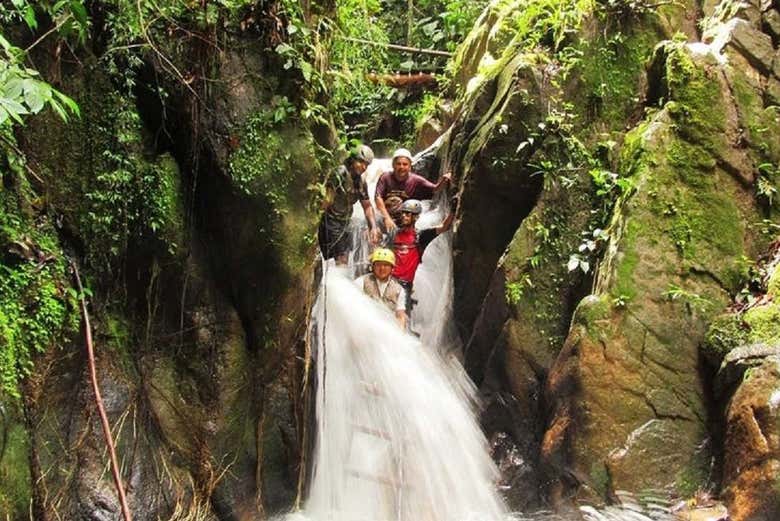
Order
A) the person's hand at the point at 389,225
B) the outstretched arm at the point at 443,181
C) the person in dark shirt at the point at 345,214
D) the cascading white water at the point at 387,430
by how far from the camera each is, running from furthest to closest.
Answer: the outstretched arm at the point at 443,181 → the person's hand at the point at 389,225 → the person in dark shirt at the point at 345,214 → the cascading white water at the point at 387,430

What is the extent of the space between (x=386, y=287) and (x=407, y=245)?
1.03 metres

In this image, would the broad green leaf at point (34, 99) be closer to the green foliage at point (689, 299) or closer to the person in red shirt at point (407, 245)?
the green foliage at point (689, 299)

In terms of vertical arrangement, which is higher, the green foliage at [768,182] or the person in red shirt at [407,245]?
the green foliage at [768,182]

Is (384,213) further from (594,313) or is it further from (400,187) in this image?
(594,313)

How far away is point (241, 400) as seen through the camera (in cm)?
538

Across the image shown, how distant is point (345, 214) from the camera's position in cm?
861

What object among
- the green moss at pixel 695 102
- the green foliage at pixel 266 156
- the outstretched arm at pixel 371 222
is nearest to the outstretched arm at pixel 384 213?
the outstretched arm at pixel 371 222

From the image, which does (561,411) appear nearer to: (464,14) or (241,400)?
(241,400)

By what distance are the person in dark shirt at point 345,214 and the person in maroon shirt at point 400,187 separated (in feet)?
0.86

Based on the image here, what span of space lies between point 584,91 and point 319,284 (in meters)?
3.78

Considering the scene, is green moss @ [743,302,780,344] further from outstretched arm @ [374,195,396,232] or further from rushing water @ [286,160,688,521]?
outstretched arm @ [374,195,396,232]

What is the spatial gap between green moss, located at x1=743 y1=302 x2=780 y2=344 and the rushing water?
1.68 metres

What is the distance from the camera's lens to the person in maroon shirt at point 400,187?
30.6 feet

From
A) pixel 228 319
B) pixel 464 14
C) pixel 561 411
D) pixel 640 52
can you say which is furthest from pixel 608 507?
pixel 464 14
